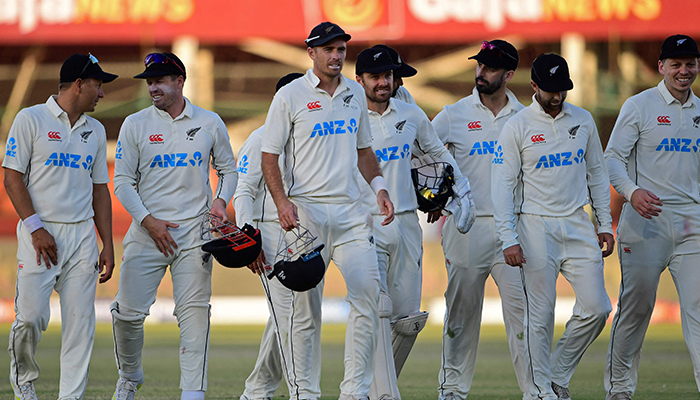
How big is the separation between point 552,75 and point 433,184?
110cm

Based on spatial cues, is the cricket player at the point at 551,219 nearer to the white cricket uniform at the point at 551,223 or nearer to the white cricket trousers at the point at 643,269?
the white cricket uniform at the point at 551,223

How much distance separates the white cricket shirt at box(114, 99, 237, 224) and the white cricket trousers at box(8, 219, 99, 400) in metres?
0.50

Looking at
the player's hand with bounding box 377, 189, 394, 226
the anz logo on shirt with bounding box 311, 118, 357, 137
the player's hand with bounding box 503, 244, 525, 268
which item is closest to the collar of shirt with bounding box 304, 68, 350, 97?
the anz logo on shirt with bounding box 311, 118, 357, 137

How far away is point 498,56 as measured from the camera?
21.6ft

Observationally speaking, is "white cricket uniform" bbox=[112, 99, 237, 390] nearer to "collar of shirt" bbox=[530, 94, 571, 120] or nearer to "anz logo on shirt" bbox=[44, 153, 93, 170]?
"anz logo on shirt" bbox=[44, 153, 93, 170]

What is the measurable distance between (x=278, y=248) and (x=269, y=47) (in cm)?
1941

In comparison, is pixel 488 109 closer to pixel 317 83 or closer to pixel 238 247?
pixel 317 83

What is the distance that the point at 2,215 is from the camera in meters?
20.4

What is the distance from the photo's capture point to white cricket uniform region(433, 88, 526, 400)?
21.1ft

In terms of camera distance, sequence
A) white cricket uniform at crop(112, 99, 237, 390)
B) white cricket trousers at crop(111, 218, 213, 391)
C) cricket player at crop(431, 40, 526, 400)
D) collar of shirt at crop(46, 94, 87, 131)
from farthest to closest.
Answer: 1. cricket player at crop(431, 40, 526, 400)
2. white cricket uniform at crop(112, 99, 237, 390)
3. white cricket trousers at crop(111, 218, 213, 391)
4. collar of shirt at crop(46, 94, 87, 131)

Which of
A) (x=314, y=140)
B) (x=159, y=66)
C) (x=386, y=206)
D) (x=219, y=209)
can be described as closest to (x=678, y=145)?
(x=386, y=206)

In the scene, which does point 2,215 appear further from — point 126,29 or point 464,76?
point 464,76

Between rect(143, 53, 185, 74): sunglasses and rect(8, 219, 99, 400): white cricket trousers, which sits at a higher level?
rect(143, 53, 185, 74): sunglasses

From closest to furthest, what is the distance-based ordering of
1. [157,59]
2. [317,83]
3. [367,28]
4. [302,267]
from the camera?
[302,267], [317,83], [157,59], [367,28]
